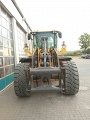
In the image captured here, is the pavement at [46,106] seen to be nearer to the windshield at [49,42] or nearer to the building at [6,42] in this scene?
the building at [6,42]

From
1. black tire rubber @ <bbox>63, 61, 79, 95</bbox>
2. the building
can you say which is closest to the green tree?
the building

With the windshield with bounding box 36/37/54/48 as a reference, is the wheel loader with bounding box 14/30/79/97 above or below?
below

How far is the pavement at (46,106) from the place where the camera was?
6518 millimetres

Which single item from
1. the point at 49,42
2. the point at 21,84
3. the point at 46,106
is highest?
the point at 49,42

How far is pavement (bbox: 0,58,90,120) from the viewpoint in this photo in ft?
21.4

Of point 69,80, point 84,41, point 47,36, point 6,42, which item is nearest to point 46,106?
point 69,80

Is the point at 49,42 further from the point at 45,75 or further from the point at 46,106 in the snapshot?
the point at 46,106

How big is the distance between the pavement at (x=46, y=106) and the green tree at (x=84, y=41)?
7608 centimetres

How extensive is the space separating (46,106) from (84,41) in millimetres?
78873

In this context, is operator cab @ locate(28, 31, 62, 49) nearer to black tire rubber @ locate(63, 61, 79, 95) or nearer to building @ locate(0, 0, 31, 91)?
building @ locate(0, 0, 31, 91)

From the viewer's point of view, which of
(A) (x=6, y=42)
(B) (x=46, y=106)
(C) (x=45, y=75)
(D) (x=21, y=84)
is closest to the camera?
(B) (x=46, y=106)

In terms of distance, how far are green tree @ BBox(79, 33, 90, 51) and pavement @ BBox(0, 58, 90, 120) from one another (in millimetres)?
76083

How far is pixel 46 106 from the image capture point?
766 centimetres

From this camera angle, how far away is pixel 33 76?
31.3 ft
